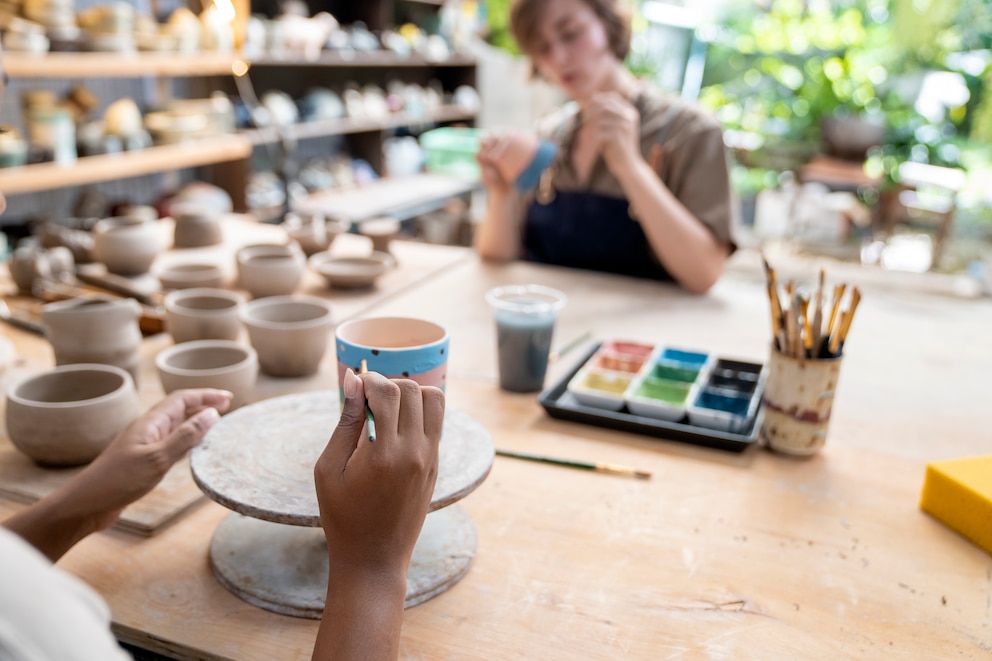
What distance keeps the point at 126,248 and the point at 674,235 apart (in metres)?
1.34

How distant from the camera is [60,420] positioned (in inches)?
39.3

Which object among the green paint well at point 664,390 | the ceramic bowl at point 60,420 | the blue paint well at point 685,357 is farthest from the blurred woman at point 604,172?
the ceramic bowl at point 60,420

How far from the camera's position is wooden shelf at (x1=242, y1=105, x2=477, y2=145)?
3762 mm

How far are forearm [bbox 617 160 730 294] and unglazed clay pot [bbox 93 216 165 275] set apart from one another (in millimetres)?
1183

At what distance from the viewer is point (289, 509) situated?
2.56 feet

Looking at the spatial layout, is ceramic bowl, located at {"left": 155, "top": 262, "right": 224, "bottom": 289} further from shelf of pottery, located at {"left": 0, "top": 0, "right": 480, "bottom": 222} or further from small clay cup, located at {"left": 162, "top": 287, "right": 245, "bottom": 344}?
shelf of pottery, located at {"left": 0, "top": 0, "right": 480, "bottom": 222}

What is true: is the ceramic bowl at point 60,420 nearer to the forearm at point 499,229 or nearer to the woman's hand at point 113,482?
the woman's hand at point 113,482

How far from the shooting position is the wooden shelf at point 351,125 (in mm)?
3762

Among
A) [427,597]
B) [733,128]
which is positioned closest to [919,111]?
[733,128]

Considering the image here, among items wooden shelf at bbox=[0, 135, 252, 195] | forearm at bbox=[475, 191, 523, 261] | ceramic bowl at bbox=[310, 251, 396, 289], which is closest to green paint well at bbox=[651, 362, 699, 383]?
ceramic bowl at bbox=[310, 251, 396, 289]

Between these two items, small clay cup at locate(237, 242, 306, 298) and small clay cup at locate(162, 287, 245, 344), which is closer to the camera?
small clay cup at locate(162, 287, 245, 344)

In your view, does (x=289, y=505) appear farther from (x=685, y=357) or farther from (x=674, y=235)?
(x=674, y=235)

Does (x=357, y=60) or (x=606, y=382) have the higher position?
(x=357, y=60)

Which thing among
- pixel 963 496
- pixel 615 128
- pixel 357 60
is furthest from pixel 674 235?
pixel 357 60
